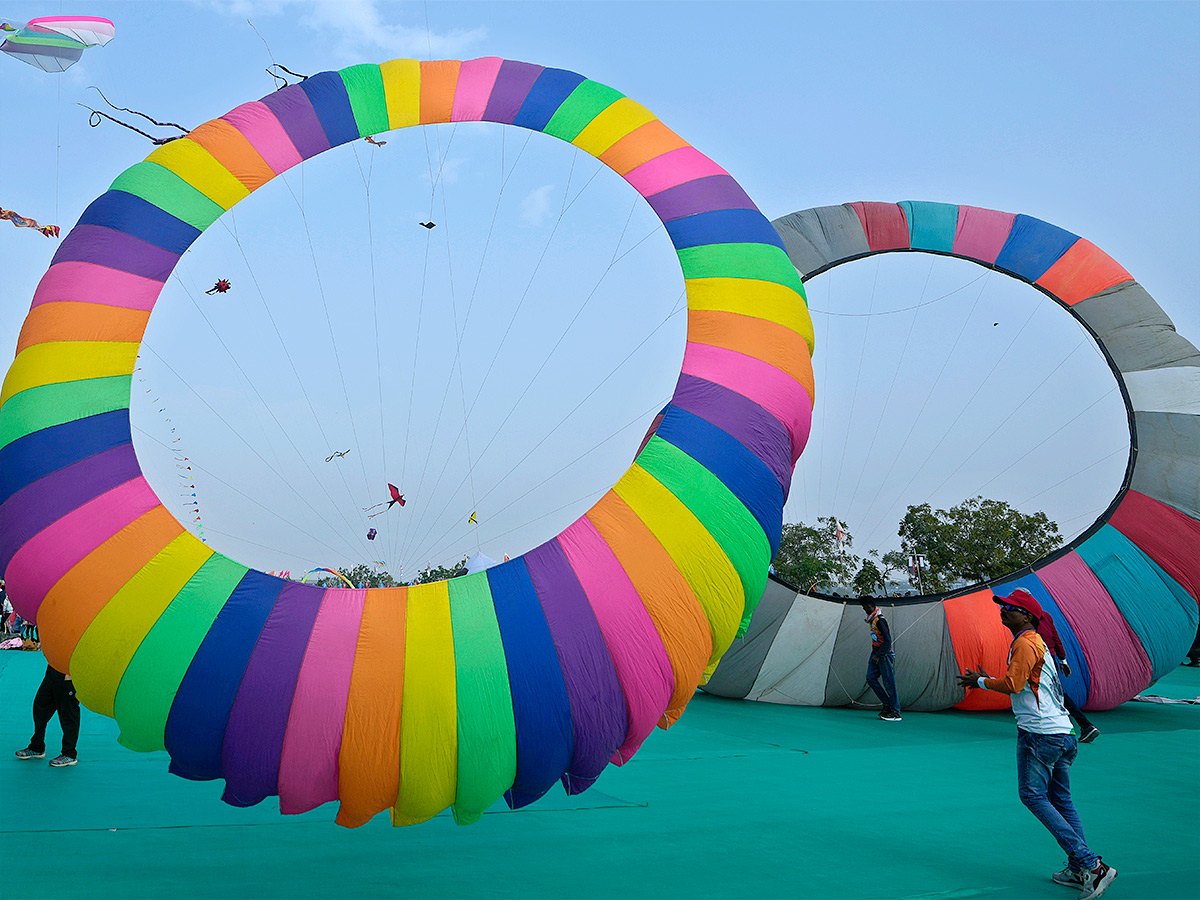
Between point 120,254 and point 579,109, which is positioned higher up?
point 579,109

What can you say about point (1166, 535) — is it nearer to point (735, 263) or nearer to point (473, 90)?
point (735, 263)

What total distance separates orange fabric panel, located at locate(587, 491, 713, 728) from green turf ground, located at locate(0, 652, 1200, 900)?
1.02 meters

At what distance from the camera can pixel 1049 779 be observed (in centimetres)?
448

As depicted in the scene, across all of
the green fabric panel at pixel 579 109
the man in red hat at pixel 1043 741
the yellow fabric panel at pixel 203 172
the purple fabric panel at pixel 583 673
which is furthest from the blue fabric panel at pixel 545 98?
the man in red hat at pixel 1043 741

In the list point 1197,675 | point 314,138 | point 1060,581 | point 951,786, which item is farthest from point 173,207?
point 1197,675

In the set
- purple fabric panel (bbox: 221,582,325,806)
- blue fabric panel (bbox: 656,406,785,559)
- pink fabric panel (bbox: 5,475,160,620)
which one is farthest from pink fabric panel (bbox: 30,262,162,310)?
blue fabric panel (bbox: 656,406,785,559)

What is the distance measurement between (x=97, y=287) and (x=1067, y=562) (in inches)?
349

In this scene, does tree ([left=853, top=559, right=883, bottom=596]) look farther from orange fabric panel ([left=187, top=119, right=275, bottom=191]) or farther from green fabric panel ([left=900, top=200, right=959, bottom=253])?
orange fabric panel ([left=187, top=119, right=275, bottom=191])

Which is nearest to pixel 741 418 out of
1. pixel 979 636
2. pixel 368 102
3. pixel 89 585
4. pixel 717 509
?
pixel 717 509

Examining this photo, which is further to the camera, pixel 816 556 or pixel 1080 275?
pixel 816 556

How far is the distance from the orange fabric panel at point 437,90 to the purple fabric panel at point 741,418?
Result: 2322mm

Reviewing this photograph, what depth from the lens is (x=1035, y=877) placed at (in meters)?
4.45

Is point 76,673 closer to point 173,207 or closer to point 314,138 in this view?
point 173,207

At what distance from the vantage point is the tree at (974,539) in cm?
2216
